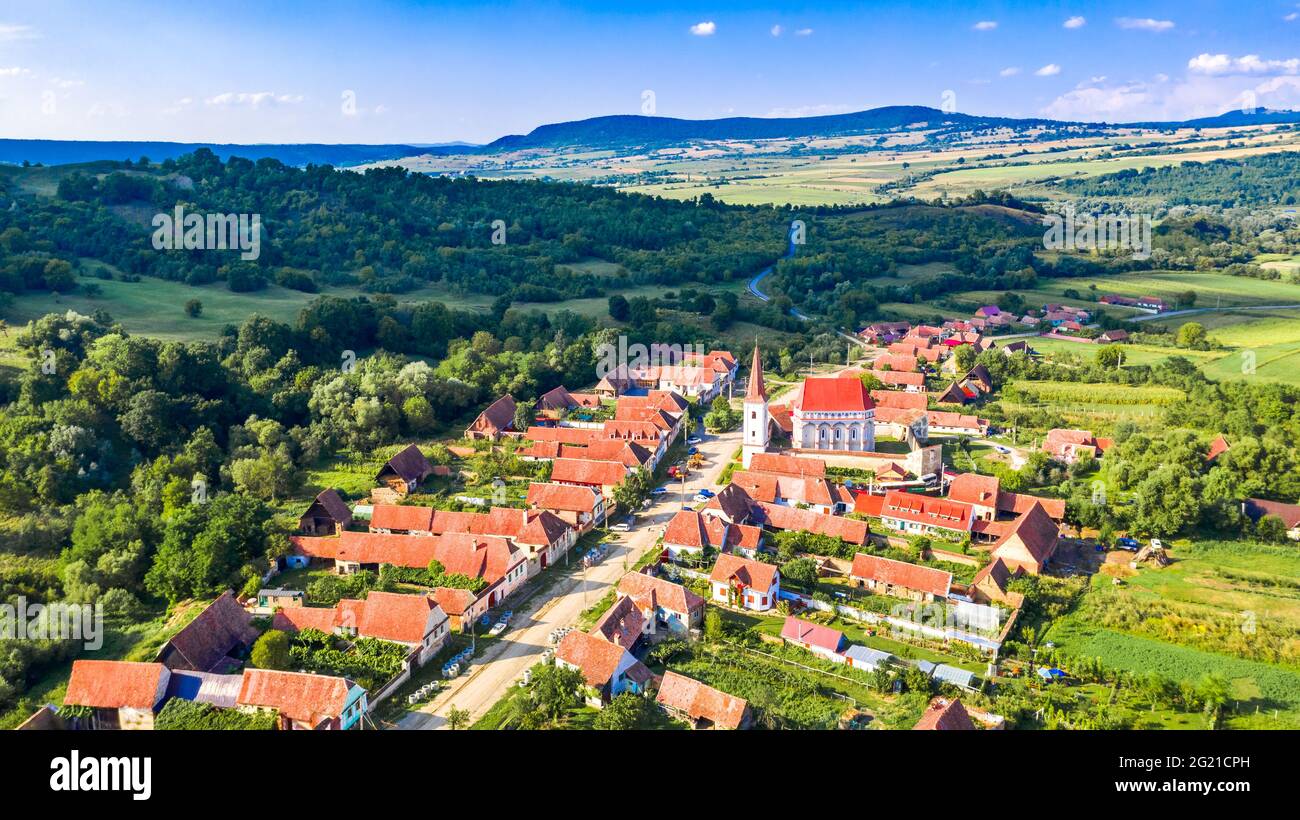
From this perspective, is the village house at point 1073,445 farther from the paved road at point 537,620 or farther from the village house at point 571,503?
the village house at point 571,503

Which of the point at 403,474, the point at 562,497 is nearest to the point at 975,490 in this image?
the point at 562,497

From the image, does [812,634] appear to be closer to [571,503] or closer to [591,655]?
[591,655]

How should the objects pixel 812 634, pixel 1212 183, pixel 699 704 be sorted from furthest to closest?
1. pixel 1212 183
2. pixel 812 634
3. pixel 699 704

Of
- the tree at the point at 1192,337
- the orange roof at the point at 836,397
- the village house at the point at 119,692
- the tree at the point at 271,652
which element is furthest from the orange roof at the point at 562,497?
the tree at the point at 1192,337
